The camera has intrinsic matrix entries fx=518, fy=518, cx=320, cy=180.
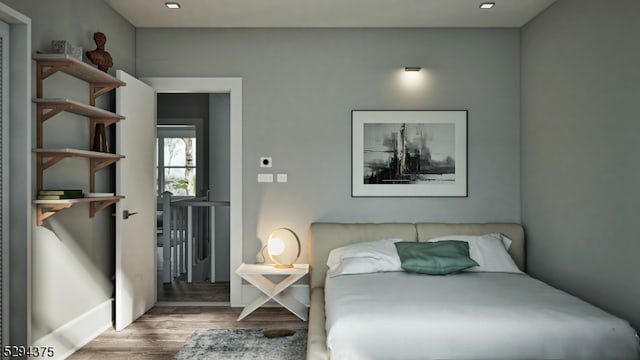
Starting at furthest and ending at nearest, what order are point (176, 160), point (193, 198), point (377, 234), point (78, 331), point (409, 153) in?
point (176, 160) → point (193, 198) → point (409, 153) → point (377, 234) → point (78, 331)

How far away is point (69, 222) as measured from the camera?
3551mm

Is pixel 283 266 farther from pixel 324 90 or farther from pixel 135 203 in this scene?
pixel 324 90

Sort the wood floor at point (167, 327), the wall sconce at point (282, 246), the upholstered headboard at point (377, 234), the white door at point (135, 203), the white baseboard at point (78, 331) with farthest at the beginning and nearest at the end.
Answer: the upholstered headboard at point (377, 234) → the wall sconce at point (282, 246) → the white door at point (135, 203) → the wood floor at point (167, 327) → the white baseboard at point (78, 331)

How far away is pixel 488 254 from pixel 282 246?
1737 millimetres

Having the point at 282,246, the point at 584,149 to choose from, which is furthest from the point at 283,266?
the point at 584,149

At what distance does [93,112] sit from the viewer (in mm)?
3633

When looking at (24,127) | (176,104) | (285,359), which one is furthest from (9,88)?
(176,104)

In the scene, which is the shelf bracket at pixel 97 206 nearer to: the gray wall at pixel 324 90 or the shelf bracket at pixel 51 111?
the shelf bracket at pixel 51 111

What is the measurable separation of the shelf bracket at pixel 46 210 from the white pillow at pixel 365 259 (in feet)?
6.71

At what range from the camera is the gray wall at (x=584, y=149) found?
321cm

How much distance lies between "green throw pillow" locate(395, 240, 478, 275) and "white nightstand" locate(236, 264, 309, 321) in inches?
35.0

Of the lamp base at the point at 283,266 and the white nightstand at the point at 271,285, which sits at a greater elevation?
the lamp base at the point at 283,266

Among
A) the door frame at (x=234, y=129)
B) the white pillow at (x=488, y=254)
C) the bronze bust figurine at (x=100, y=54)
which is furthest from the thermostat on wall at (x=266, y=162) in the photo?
the white pillow at (x=488, y=254)

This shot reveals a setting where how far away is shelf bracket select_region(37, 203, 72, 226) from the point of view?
3.14 metres
